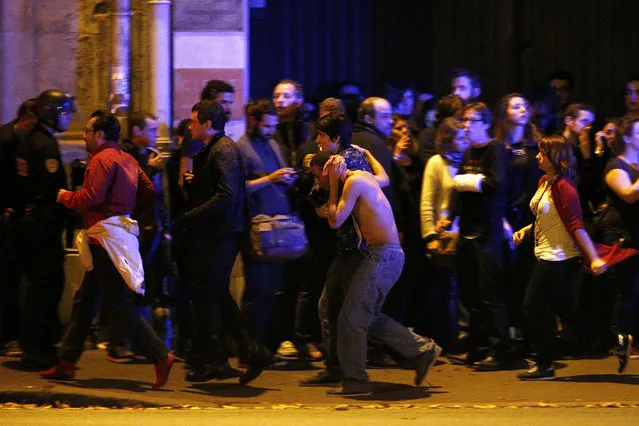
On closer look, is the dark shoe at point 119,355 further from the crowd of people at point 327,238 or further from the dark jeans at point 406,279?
the dark jeans at point 406,279

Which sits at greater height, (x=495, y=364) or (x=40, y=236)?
(x=40, y=236)

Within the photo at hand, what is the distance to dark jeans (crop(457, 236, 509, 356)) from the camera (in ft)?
31.5

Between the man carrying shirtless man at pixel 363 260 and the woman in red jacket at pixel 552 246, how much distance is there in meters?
1.11

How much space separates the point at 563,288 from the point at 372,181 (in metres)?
1.67

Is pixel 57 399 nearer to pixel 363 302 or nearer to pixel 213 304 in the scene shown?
pixel 213 304

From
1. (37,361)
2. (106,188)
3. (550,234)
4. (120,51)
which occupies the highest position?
(120,51)

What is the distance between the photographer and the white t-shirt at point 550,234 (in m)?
9.08

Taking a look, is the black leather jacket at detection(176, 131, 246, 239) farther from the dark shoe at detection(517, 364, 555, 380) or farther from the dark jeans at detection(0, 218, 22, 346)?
the dark shoe at detection(517, 364, 555, 380)

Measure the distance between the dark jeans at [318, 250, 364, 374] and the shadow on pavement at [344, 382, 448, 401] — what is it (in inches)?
15.5

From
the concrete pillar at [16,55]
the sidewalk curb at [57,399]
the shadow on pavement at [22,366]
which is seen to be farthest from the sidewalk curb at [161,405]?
the concrete pillar at [16,55]

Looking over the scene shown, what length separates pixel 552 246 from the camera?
29.9ft

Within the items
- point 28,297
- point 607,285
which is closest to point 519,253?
point 607,285

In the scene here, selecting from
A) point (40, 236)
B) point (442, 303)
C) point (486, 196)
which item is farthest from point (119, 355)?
point (486, 196)

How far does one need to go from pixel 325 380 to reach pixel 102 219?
1.92 metres
